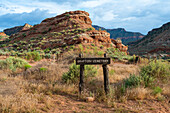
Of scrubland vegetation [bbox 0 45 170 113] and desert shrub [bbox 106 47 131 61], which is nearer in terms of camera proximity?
A: scrubland vegetation [bbox 0 45 170 113]

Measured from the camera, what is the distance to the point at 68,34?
2841 cm

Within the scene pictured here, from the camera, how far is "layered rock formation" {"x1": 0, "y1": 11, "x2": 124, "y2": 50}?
84.8 feet

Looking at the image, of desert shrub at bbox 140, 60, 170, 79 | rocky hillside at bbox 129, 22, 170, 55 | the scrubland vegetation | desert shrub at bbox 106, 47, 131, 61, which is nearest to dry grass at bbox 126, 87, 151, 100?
the scrubland vegetation

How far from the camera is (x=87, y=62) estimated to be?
575 centimetres

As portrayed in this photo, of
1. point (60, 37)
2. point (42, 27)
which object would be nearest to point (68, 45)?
point (60, 37)

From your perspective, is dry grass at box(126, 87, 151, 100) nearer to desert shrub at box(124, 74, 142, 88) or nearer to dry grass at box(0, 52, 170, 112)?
dry grass at box(0, 52, 170, 112)

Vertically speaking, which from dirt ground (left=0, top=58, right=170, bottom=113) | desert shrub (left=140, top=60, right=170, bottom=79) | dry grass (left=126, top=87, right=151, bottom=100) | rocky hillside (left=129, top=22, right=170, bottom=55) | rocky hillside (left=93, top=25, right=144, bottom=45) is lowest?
dirt ground (left=0, top=58, right=170, bottom=113)

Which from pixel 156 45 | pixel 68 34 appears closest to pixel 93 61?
pixel 68 34

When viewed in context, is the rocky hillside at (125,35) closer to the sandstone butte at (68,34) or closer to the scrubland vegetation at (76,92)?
the sandstone butte at (68,34)

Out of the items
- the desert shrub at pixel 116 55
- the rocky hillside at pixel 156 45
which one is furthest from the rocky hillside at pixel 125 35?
the desert shrub at pixel 116 55

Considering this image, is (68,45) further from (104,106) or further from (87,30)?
(104,106)

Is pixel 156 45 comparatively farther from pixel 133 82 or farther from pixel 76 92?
pixel 76 92

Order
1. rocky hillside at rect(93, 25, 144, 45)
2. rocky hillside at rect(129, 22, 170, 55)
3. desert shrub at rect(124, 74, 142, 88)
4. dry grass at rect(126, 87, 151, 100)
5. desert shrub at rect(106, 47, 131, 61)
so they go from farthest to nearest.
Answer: rocky hillside at rect(93, 25, 144, 45), rocky hillside at rect(129, 22, 170, 55), desert shrub at rect(106, 47, 131, 61), desert shrub at rect(124, 74, 142, 88), dry grass at rect(126, 87, 151, 100)

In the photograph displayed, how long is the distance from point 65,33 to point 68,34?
0.81 m
